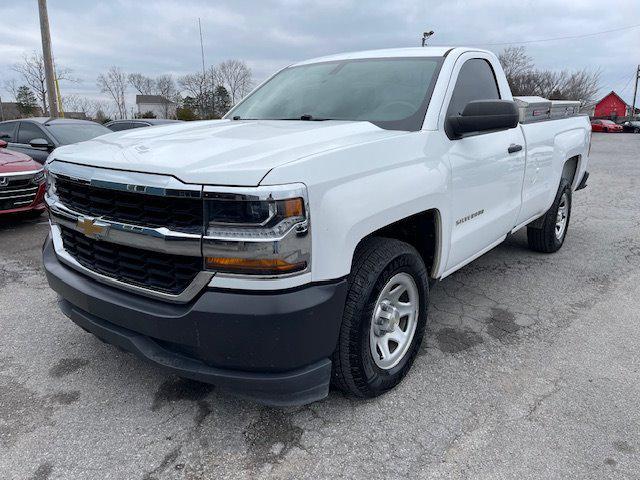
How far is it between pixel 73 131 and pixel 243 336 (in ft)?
25.9

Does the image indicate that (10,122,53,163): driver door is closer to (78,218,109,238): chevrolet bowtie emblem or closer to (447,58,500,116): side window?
(78,218,109,238): chevrolet bowtie emblem

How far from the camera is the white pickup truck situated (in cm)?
194

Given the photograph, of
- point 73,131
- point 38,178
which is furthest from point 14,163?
point 73,131

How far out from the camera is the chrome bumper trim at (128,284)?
2002mm

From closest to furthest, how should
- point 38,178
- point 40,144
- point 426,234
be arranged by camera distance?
point 426,234
point 38,178
point 40,144

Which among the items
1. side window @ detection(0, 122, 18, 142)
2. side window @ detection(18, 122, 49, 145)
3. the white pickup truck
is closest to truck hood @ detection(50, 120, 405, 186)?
the white pickup truck

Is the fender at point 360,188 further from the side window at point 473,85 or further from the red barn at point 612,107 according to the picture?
the red barn at point 612,107

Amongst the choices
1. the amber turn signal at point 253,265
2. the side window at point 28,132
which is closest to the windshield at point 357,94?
the amber turn signal at point 253,265

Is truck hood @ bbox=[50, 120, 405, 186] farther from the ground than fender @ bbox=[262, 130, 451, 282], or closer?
farther from the ground

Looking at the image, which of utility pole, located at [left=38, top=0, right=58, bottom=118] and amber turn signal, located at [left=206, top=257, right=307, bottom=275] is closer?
amber turn signal, located at [left=206, top=257, right=307, bottom=275]

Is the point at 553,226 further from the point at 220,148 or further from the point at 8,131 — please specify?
the point at 8,131

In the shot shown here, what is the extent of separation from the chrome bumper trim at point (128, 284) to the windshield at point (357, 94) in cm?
146

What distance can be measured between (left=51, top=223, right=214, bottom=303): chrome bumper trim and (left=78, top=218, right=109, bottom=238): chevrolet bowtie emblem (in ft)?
0.70

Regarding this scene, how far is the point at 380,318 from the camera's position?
103 inches
